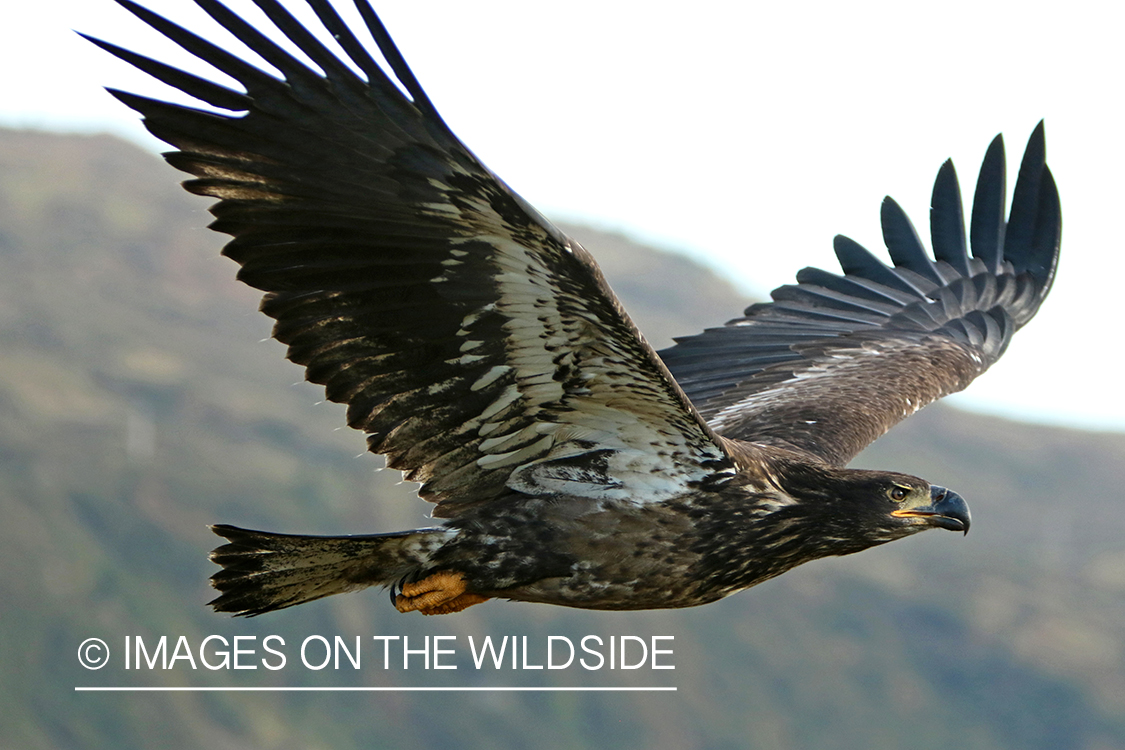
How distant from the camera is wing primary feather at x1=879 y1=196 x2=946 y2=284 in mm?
9695

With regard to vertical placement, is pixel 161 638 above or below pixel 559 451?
above

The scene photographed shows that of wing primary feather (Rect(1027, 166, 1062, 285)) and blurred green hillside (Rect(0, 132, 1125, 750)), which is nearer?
wing primary feather (Rect(1027, 166, 1062, 285))

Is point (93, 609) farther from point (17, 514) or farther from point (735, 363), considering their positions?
point (735, 363)

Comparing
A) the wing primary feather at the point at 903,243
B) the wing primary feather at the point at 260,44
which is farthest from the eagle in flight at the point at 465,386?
the wing primary feather at the point at 903,243

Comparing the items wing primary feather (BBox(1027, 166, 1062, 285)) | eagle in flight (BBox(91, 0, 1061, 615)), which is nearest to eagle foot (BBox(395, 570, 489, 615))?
eagle in flight (BBox(91, 0, 1061, 615))

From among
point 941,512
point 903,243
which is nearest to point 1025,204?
point 903,243

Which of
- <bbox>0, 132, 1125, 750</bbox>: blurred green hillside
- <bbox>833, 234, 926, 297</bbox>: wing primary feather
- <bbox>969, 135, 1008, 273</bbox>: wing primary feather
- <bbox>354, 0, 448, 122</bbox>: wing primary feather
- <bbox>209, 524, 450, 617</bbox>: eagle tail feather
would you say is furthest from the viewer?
<bbox>0, 132, 1125, 750</bbox>: blurred green hillside

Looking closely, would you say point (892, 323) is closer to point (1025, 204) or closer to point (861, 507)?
point (1025, 204)

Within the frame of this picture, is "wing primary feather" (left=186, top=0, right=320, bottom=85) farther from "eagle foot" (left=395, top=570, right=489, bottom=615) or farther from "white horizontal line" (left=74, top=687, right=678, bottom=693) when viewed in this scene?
"white horizontal line" (left=74, top=687, right=678, bottom=693)

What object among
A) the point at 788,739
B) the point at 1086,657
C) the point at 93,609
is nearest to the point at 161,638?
the point at 93,609

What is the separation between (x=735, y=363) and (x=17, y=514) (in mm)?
46138

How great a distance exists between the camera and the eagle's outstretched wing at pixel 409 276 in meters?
4.84

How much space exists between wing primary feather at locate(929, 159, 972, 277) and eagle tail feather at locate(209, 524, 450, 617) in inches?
191

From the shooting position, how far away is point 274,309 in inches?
208
